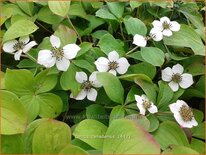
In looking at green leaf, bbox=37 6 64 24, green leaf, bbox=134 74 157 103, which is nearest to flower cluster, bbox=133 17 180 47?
green leaf, bbox=134 74 157 103

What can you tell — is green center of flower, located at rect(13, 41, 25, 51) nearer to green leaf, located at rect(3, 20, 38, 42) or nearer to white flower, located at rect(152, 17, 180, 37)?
green leaf, located at rect(3, 20, 38, 42)

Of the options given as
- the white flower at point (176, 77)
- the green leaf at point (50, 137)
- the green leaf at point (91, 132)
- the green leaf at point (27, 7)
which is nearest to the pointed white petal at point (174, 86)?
the white flower at point (176, 77)

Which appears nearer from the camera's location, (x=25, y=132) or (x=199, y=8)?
(x=25, y=132)

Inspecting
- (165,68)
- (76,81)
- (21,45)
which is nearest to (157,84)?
(165,68)

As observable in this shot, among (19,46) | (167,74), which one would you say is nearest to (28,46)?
(19,46)

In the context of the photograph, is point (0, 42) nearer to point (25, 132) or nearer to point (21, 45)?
point (21, 45)

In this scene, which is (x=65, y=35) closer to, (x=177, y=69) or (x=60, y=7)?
(x=60, y=7)
